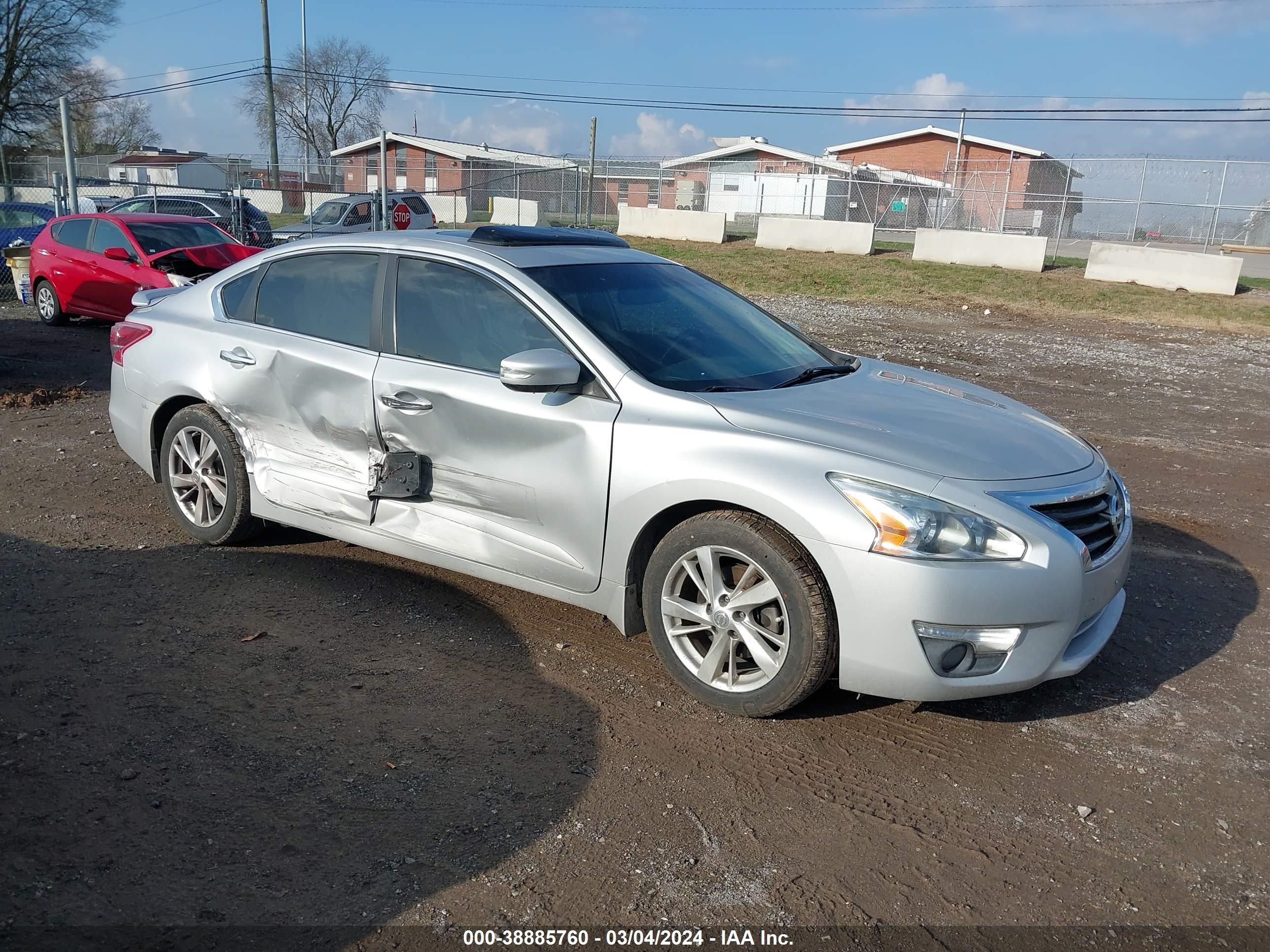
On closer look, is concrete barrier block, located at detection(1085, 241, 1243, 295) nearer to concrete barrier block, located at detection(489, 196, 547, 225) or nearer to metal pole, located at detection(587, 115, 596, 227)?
metal pole, located at detection(587, 115, 596, 227)

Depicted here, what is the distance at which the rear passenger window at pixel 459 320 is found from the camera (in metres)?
4.39

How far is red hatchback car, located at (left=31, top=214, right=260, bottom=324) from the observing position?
13.0 m

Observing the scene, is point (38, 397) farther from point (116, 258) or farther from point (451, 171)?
point (451, 171)

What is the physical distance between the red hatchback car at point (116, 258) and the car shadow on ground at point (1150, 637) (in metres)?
10.9

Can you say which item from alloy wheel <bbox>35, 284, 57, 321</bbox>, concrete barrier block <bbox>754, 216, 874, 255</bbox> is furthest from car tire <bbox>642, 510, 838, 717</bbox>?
concrete barrier block <bbox>754, 216, 874, 255</bbox>

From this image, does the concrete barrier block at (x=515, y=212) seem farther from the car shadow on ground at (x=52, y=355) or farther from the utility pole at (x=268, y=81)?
the car shadow on ground at (x=52, y=355)

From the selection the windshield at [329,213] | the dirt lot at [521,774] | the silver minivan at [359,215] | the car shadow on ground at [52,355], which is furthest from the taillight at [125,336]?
the windshield at [329,213]

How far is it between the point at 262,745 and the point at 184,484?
7.89 ft

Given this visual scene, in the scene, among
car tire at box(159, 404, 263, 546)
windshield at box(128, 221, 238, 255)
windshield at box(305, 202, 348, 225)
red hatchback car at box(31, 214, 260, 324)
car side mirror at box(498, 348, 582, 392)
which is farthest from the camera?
windshield at box(305, 202, 348, 225)

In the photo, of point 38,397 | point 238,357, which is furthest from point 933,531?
point 38,397

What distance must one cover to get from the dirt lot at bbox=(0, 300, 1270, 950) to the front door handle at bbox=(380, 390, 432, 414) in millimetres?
958

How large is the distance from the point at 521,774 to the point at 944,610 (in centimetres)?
150

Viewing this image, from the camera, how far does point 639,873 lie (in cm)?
298

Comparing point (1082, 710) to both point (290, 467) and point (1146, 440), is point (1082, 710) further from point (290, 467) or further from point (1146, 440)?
point (1146, 440)
